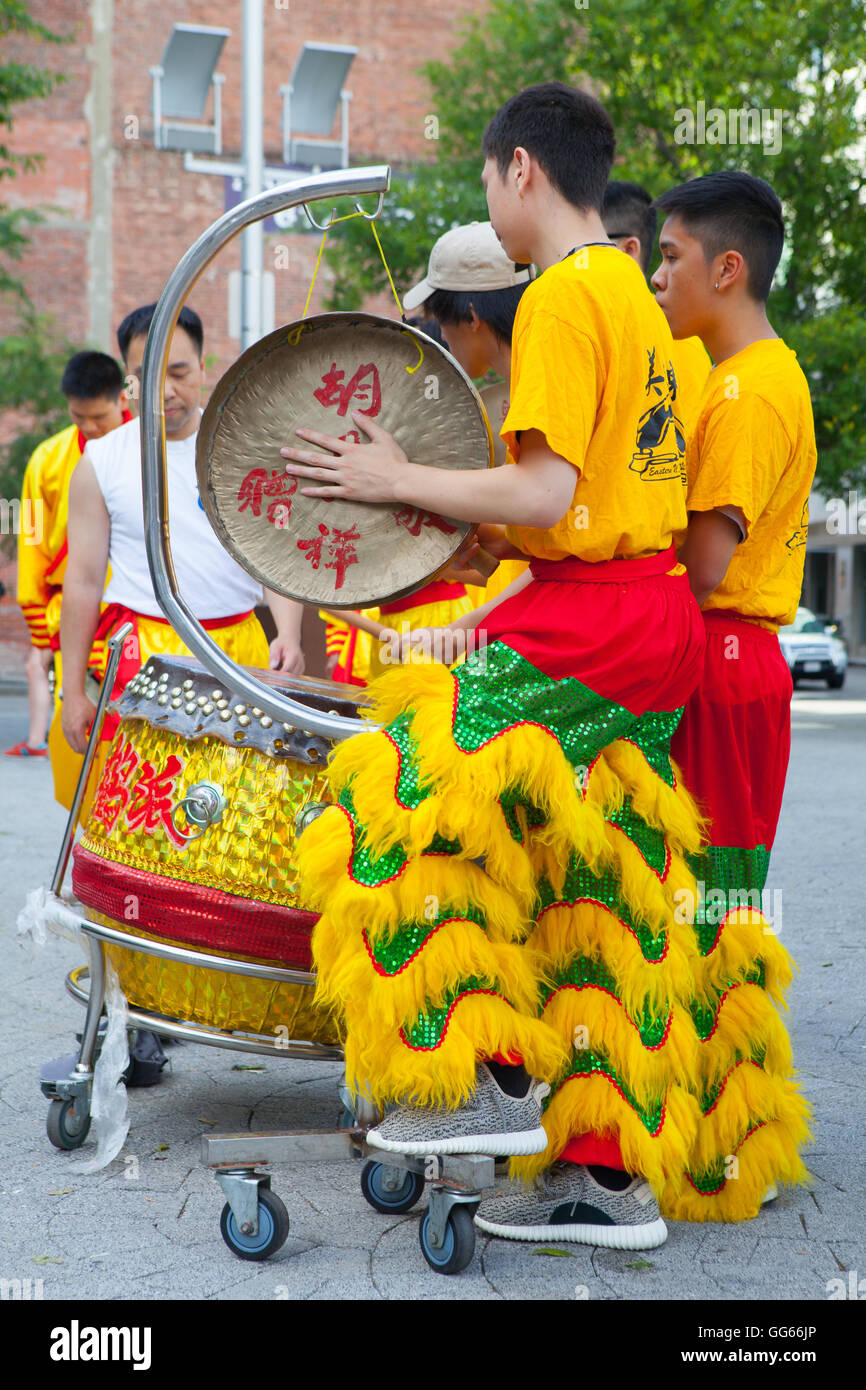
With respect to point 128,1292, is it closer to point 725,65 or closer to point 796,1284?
point 796,1284

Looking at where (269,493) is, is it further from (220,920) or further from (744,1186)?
(744,1186)

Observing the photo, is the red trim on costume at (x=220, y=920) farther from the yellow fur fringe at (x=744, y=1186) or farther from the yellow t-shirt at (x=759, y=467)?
the yellow t-shirt at (x=759, y=467)

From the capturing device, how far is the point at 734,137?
1862 centimetres

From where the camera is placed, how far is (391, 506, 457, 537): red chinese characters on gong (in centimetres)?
257

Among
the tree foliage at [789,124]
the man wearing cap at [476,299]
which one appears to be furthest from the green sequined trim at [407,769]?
the tree foliage at [789,124]

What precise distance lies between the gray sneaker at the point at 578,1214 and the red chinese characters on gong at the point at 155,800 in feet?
3.05

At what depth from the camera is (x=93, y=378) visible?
5.32 metres

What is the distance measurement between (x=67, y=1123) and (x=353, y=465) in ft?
5.32

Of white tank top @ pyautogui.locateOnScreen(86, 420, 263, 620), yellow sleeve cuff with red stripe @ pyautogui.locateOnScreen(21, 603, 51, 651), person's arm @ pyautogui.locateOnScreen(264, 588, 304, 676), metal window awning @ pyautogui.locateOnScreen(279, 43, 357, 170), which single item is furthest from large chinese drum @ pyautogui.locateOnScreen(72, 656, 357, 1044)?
metal window awning @ pyautogui.locateOnScreen(279, 43, 357, 170)

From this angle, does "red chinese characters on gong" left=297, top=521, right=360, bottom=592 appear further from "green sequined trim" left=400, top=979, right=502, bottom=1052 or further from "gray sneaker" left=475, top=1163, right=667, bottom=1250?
"gray sneaker" left=475, top=1163, right=667, bottom=1250

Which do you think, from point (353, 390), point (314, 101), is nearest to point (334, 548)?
point (353, 390)

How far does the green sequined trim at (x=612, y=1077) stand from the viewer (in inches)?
104

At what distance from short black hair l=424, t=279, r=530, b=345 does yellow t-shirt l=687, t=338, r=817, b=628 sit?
1.65 ft

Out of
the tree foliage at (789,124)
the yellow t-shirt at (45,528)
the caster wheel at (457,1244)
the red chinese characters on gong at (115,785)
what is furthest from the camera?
the tree foliage at (789,124)
